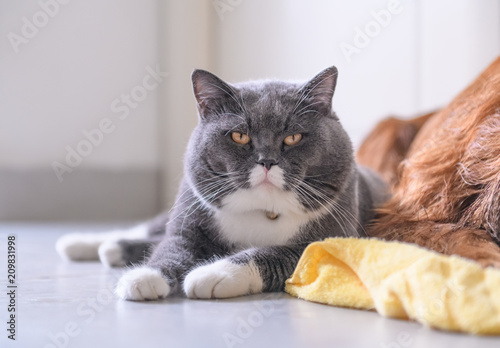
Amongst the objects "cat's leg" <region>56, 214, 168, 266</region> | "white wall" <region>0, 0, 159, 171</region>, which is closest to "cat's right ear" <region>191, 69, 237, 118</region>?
"cat's leg" <region>56, 214, 168, 266</region>

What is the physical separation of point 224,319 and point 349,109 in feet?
7.54

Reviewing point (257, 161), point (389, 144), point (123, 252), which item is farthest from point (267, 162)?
point (389, 144)

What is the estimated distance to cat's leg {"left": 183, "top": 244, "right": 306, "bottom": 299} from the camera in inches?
45.1

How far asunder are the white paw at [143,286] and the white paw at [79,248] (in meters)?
0.71

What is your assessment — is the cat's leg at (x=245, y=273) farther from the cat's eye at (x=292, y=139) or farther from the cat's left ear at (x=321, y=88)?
the cat's left ear at (x=321, y=88)

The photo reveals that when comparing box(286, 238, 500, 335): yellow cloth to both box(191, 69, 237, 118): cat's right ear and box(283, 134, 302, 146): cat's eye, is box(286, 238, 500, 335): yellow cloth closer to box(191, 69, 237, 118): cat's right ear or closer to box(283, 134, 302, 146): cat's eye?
box(283, 134, 302, 146): cat's eye

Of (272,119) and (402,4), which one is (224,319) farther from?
(402,4)

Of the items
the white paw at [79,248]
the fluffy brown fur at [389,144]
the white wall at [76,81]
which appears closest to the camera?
the white paw at [79,248]

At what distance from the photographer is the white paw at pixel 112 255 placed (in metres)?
1.64

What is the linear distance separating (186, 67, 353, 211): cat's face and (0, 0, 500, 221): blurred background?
5.52ft

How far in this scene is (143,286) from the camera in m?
1.15

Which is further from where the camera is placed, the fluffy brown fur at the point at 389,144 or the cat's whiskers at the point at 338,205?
the fluffy brown fur at the point at 389,144

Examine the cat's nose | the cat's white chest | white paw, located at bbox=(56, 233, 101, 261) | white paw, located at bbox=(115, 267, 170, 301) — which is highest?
the cat's nose

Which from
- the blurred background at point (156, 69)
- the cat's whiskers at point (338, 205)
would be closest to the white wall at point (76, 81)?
Answer: the blurred background at point (156, 69)
